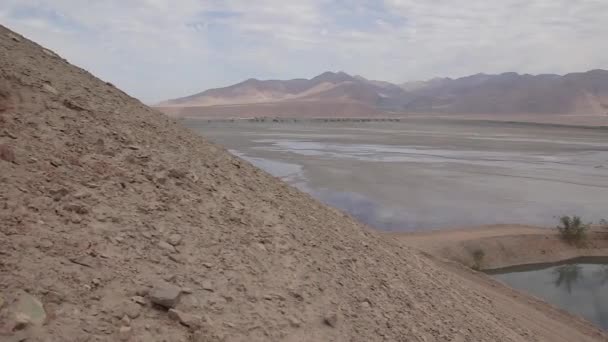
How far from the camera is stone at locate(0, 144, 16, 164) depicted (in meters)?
4.56

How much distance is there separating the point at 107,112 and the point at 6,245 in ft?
10.3

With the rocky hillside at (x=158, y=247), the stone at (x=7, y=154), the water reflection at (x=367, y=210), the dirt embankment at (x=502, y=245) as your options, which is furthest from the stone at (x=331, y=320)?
the water reflection at (x=367, y=210)

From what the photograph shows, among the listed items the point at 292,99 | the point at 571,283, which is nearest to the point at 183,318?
the point at 571,283

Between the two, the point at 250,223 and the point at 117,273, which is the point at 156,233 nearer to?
the point at 117,273

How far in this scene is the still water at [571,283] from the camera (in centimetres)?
1360

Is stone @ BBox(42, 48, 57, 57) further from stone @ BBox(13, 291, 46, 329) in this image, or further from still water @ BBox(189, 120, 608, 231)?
still water @ BBox(189, 120, 608, 231)

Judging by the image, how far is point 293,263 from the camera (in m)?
5.52

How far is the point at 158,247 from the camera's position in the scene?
→ 457cm

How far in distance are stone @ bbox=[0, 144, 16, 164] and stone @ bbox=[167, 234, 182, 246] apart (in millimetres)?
1497

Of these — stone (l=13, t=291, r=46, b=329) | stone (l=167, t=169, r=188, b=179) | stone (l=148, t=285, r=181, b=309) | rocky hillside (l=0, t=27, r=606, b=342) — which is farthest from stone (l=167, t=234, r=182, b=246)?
stone (l=13, t=291, r=46, b=329)

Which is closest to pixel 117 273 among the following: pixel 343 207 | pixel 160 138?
pixel 160 138

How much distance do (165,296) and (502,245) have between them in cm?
1520

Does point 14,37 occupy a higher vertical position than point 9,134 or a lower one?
higher

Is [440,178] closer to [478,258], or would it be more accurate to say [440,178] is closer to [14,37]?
[478,258]
